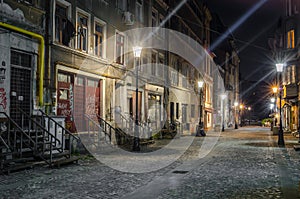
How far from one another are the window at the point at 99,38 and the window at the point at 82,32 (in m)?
1.12

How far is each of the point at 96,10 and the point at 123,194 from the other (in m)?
14.1

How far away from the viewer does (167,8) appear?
32562mm

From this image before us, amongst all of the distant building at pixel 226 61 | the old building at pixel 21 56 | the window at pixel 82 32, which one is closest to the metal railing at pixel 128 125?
the window at pixel 82 32

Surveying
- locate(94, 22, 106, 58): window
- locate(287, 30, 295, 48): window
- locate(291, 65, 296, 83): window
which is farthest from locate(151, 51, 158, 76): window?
locate(287, 30, 295, 48): window

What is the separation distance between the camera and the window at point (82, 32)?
60.2ft

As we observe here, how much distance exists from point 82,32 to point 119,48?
4696mm

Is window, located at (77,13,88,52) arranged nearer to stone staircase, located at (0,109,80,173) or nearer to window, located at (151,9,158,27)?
stone staircase, located at (0,109,80,173)

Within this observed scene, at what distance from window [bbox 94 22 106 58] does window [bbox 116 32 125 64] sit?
202 centimetres

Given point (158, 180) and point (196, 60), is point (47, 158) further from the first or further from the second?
point (196, 60)

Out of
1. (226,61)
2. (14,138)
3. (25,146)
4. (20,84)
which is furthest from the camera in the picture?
(226,61)

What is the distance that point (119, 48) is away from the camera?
23.1m

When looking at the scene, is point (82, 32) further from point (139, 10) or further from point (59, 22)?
point (139, 10)

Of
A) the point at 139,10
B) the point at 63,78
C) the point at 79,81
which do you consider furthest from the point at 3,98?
the point at 139,10

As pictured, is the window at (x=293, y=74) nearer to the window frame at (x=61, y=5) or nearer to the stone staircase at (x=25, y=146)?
the window frame at (x=61, y=5)
